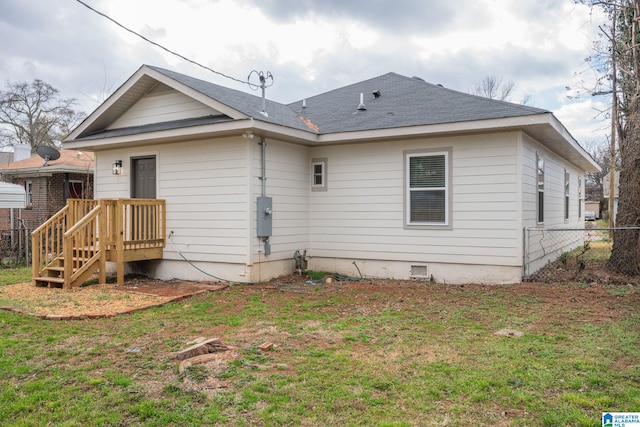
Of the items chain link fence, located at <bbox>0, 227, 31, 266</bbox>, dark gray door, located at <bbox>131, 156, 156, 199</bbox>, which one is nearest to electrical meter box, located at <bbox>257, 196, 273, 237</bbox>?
dark gray door, located at <bbox>131, 156, 156, 199</bbox>

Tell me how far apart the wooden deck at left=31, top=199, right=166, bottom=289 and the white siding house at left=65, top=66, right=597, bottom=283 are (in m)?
0.61

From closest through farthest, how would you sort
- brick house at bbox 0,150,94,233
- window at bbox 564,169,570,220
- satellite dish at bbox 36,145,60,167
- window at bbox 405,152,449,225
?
1. window at bbox 405,152,449,225
2. window at bbox 564,169,570,220
3. satellite dish at bbox 36,145,60,167
4. brick house at bbox 0,150,94,233

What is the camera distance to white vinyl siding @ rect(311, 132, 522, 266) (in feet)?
24.8

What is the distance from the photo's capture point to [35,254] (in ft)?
25.7

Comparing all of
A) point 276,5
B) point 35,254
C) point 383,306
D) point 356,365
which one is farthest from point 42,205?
point 356,365

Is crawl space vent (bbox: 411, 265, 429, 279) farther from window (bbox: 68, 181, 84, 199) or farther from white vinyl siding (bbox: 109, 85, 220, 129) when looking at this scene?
window (bbox: 68, 181, 84, 199)

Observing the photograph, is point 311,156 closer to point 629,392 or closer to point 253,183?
point 253,183

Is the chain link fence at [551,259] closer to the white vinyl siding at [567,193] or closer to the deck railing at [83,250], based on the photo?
the white vinyl siding at [567,193]

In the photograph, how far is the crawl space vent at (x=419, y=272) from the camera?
26.8 feet

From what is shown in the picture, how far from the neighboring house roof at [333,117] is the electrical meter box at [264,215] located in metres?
1.16

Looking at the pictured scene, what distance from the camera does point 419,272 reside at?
324 inches

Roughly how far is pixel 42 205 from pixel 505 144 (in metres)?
15.2

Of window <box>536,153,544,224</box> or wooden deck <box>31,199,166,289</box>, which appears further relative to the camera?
window <box>536,153,544,224</box>

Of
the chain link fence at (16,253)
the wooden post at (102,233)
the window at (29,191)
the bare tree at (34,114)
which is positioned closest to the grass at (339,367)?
the wooden post at (102,233)
